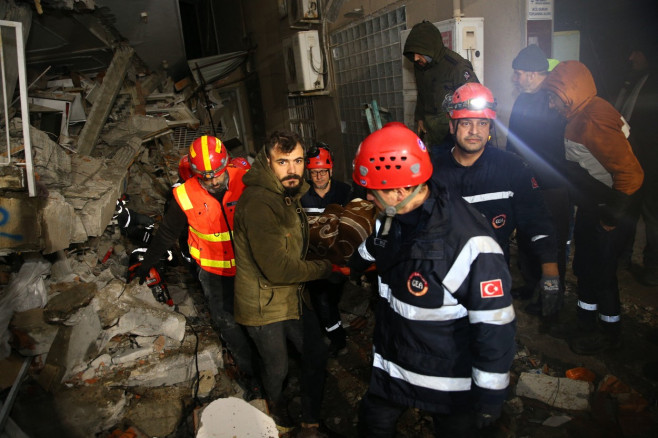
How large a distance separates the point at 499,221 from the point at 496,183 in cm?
27

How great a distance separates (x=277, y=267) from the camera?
2.52 metres

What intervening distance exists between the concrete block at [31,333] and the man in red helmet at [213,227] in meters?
1.01

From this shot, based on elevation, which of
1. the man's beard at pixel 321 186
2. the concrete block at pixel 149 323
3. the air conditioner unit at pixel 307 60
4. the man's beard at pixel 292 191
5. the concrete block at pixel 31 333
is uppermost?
the air conditioner unit at pixel 307 60

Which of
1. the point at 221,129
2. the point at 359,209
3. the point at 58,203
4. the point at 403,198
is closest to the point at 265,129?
the point at 221,129

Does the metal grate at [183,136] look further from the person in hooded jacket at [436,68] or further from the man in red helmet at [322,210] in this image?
the person in hooded jacket at [436,68]

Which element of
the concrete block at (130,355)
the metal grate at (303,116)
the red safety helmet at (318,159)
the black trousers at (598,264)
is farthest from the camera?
the metal grate at (303,116)

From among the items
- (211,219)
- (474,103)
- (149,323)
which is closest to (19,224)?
(149,323)

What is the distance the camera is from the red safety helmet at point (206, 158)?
3.25 metres

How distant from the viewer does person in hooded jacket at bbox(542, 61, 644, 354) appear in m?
3.14

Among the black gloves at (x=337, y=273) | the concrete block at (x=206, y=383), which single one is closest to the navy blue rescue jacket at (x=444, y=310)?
the black gloves at (x=337, y=273)

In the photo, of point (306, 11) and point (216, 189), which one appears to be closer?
point (216, 189)

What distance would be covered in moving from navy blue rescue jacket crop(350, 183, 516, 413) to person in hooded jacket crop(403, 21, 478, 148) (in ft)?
7.75

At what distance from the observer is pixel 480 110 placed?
9.50 ft

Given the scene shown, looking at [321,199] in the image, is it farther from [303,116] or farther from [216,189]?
[303,116]
